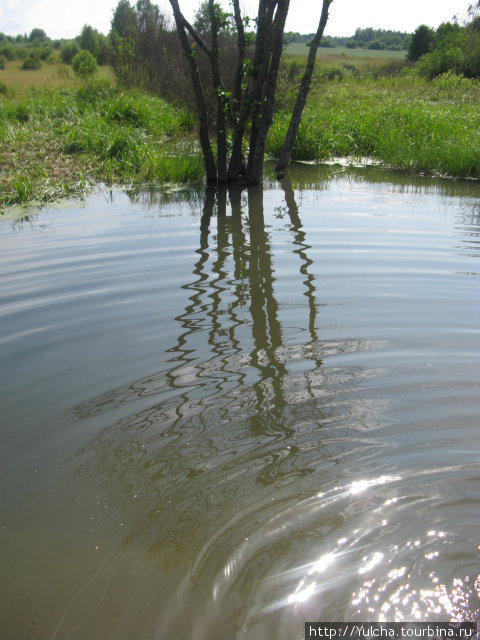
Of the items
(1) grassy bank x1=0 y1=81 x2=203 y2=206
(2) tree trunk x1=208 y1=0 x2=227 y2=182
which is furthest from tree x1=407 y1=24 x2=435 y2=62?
(2) tree trunk x1=208 y1=0 x2=227 y2=182

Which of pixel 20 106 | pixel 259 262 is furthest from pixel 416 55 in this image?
pixel 259 262

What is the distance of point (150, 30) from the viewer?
61.8 ft

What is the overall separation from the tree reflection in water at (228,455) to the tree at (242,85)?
5468mm

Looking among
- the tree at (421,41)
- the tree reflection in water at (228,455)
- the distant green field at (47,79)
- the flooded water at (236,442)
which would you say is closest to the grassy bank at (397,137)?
the flooded water at (236,442)

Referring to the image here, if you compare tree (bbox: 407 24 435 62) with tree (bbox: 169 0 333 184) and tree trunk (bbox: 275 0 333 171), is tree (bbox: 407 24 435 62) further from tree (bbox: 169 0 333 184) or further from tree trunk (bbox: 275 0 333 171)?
tree (bbox: 169 0 333 184)

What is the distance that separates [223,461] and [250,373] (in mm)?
832

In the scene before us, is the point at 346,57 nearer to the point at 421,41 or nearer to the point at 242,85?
the point at 421,41

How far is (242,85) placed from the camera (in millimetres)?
8711

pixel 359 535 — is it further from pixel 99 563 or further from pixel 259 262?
pixel 259 262

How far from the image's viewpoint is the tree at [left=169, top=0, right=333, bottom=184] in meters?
8.02

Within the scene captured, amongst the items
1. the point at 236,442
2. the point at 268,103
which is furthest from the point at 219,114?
the point at 236,442

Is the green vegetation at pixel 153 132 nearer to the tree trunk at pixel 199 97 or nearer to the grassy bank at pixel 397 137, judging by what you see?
the grassy bank at pixel 397 137

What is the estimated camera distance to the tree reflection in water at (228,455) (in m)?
1.85

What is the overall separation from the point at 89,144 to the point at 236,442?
30.6 ft
